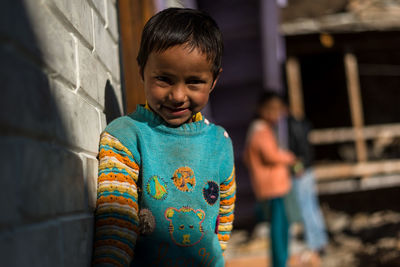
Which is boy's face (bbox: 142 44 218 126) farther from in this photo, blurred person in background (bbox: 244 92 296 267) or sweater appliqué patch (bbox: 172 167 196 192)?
blurred person in background (bbox: 244 92 296 267)

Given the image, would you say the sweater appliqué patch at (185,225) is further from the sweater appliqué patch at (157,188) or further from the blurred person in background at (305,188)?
the blurred person in background at (305,188)

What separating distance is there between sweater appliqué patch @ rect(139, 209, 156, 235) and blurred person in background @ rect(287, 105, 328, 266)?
Answer: 4561 millimetres

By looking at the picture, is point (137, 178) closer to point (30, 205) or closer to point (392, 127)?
point (30, 205)

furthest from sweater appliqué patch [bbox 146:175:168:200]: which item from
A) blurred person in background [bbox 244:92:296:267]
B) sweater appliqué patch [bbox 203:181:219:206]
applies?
blurred person in background [bbox 244:92:296:267]

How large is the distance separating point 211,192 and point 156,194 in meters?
0.19

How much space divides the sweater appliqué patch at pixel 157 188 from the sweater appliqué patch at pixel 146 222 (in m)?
0.05

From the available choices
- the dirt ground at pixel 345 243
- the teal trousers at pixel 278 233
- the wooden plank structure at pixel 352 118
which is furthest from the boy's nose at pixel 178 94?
the wooden plank structure at pixel 352 118

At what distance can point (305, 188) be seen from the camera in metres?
5.76

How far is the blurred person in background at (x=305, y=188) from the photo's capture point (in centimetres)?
571

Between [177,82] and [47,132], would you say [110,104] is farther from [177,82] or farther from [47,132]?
[47,132]

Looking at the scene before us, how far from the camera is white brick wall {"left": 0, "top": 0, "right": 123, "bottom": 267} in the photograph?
0.70m

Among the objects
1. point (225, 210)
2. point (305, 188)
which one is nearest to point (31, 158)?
point (225, 210)

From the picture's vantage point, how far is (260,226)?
24.6 ft

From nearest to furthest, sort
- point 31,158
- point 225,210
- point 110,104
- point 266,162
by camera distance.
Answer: point 31,158 → point 225,210 → point 110,104 → point 266,162
